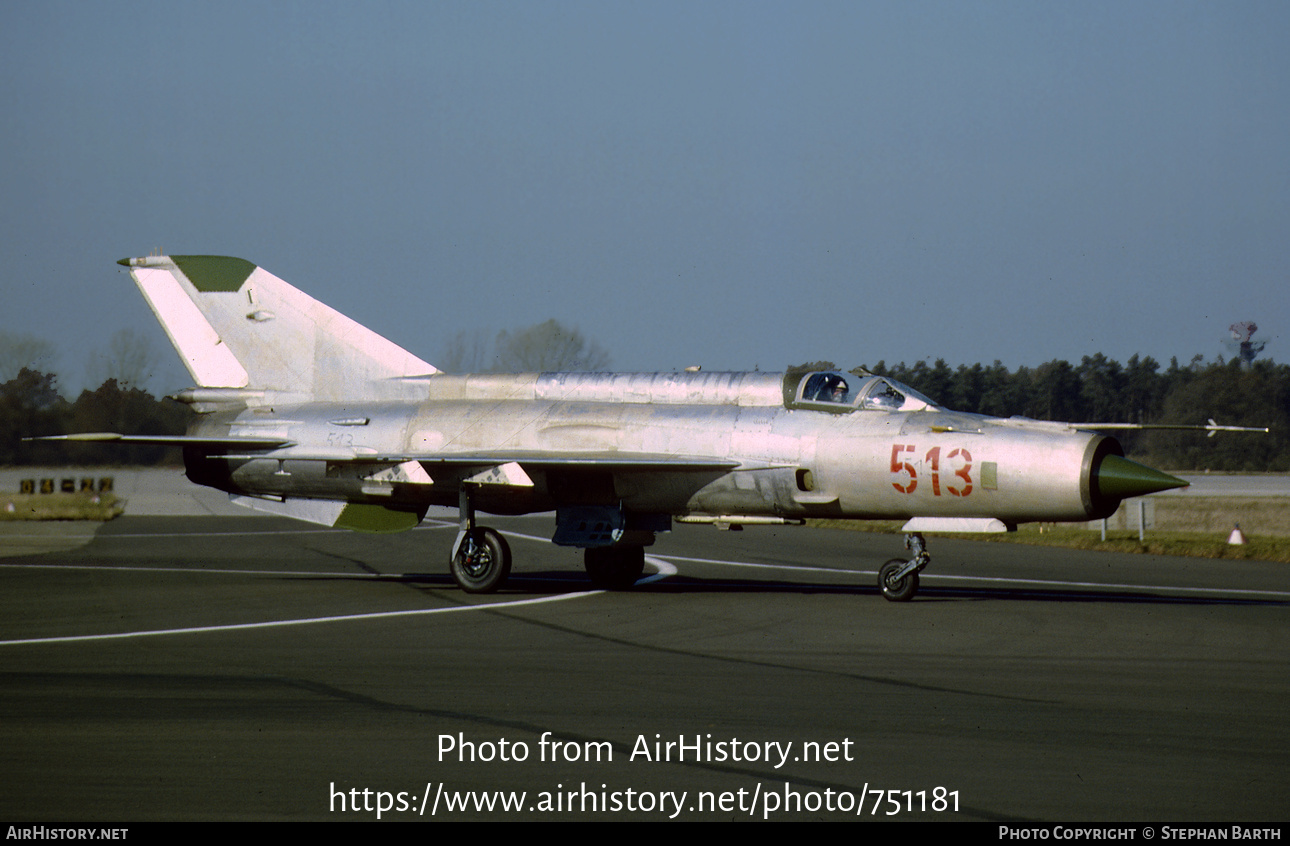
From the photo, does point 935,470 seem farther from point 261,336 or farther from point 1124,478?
point 261,336

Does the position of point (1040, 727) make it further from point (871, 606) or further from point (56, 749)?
point (871, 606)

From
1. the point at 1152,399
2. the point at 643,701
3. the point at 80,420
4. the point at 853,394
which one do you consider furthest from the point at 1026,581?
the point at 1152,399

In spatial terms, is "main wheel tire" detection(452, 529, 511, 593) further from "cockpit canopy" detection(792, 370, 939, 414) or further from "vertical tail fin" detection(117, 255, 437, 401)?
"cockpit canopy" detection(792, 370, 939, 414)

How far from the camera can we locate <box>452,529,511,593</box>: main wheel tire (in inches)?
623

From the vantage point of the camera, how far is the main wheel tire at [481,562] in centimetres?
1582

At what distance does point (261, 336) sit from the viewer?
18.2 metres

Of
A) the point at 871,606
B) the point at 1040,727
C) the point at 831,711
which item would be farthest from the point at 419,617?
the point at 1040,727

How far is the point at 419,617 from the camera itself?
13328 millimetres

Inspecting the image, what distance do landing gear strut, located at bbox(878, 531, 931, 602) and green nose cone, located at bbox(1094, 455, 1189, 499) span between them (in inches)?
85.7

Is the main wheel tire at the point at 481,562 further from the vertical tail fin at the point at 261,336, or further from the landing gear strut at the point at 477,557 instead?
the vertical tail fin at the point at 261,336

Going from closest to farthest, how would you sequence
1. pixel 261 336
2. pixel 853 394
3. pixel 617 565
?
pixel 853 394 → pixel 617 565 → pixel 261 336

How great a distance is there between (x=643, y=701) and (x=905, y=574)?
6.78 metres

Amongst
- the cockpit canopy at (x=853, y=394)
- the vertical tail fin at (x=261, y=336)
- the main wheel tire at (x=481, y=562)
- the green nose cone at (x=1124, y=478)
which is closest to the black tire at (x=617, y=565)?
the main wheel tire at (x=481, y=562)

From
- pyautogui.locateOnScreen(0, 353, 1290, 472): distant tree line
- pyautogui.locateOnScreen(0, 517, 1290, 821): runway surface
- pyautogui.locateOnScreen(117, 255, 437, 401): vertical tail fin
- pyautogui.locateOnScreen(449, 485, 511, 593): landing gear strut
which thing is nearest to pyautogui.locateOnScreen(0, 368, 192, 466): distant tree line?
pyautogui.locateOnScreen(0, 353, 1290, 472): distant tree line
